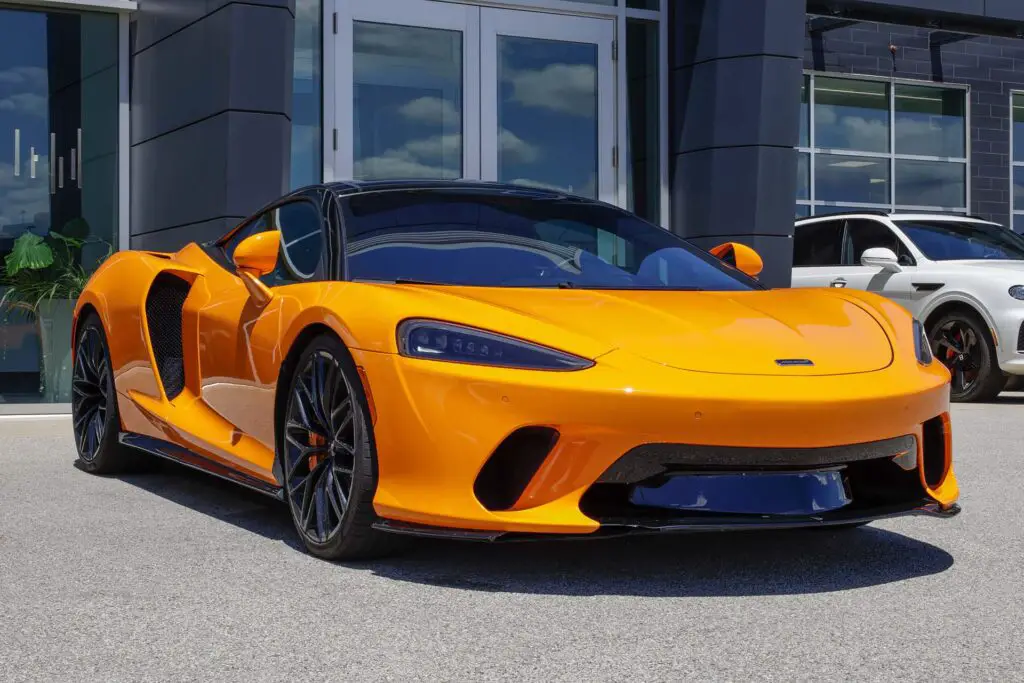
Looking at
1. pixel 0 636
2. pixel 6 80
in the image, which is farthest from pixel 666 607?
pixel 6 80

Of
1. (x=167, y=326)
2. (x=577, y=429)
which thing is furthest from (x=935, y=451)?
(x=167, y=326)

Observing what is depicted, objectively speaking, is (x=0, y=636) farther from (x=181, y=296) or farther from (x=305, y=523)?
(x=181, y=296)

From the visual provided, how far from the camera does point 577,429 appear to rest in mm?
3777

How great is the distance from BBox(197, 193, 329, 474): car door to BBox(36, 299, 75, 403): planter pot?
583 cm

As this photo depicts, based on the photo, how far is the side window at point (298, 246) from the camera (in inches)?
191

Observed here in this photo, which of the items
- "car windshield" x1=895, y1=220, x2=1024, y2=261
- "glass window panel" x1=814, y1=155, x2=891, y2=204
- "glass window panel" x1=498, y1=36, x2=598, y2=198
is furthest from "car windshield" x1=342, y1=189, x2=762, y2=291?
"glass window panel" x1=814, y1=155, x2=891, y2=204

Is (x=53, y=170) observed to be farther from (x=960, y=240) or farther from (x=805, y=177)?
(x=805, y=177)

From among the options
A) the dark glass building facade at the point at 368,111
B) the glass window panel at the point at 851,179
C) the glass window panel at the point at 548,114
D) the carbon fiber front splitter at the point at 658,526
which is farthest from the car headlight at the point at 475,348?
the glass window panel at the point at 851,179

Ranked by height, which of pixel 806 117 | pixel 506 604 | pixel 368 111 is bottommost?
pixel 506 604

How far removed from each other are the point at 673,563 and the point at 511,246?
1256 mm

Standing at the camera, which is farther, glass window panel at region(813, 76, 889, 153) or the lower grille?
glass window panel at region(813, 76, 889, 153)

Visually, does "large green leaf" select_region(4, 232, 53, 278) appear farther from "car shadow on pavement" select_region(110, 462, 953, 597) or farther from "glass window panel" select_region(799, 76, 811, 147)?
"glass window panel" select_region(799, 76, 811, 147)

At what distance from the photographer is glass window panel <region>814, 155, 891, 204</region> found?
1869 cm

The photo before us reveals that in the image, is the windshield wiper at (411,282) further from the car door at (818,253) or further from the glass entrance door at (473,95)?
the car door at (818,253)
